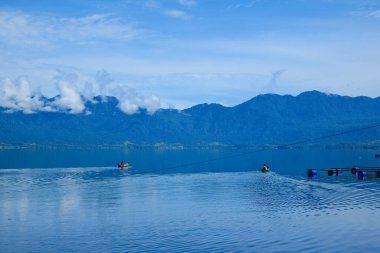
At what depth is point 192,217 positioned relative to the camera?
5694 centimetres

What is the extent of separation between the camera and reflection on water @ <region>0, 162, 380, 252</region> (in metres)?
43.7

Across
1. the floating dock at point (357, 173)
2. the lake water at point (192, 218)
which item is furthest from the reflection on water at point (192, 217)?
the floating dock at point (357, 173)

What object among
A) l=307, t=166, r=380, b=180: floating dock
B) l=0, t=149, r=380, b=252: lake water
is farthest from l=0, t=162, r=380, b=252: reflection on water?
l=307, t=166, r=380, b=180: floating dock

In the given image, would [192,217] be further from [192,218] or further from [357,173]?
[357,173]

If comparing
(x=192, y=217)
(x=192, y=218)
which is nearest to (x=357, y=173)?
(x=192, y=217)

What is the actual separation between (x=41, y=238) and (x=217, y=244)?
16.6m

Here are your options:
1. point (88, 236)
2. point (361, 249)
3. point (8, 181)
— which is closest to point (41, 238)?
point (88, 236)

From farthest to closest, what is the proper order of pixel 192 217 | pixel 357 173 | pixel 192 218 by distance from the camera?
1. pixel 357 173
2. pixel 192 217
3. pixel 192 218

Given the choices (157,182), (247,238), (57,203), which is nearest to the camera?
(247,238)

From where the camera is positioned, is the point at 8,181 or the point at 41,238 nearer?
the point at 41,238

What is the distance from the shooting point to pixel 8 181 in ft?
337

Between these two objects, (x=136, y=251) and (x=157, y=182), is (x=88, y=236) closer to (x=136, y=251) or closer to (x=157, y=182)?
(x=136, y=251)

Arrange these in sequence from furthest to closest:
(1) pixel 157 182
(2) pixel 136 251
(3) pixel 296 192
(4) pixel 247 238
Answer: (1) pixel 157 182 → (3) pixel 296 192 → (4) pixel 247 238 → (2) pixel 136 251

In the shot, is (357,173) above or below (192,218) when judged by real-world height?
above
